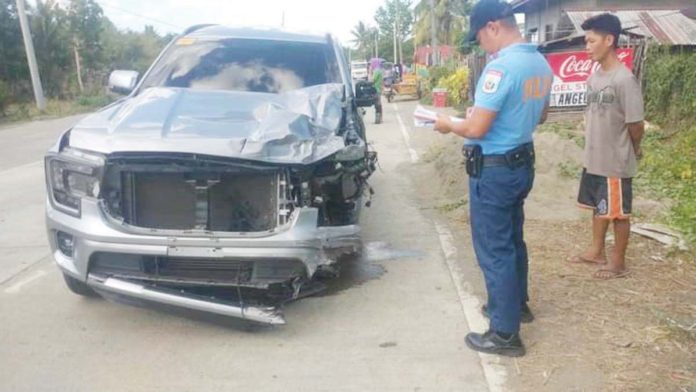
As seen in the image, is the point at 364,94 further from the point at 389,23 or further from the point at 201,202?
the point at 389,23

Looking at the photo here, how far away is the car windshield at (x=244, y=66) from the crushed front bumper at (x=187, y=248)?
2.03 m

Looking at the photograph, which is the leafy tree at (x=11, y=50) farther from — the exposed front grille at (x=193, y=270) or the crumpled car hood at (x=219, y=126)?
the exposed front grille at (x=193, y=270)

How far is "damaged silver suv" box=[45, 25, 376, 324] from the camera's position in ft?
12.6

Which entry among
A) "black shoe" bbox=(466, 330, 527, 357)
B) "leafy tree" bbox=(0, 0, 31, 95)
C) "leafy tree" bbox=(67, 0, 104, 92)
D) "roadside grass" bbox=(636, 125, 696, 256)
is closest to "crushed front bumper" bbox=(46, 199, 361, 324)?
"black shoe" bbox=(466, 330, 527, 357)

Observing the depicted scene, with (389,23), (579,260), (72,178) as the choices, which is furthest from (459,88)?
(389,23)

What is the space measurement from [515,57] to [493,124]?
37 cm

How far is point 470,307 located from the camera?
15.1 feet

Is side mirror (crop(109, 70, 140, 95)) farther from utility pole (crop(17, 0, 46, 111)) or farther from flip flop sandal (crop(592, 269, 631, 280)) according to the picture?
utility pole (crop(17, 0, 46, 111))

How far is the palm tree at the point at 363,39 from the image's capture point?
9719 cm

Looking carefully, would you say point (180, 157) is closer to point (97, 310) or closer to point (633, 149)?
point (97, 310)

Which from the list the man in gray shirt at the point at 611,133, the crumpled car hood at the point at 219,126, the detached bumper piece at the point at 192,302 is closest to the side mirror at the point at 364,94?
the crumpled car hood at the point at 219,126

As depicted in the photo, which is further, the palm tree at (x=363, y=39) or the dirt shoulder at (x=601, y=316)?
the palm tree at (x=363, y=39)

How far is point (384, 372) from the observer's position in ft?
12.1

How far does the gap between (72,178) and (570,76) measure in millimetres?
10874
